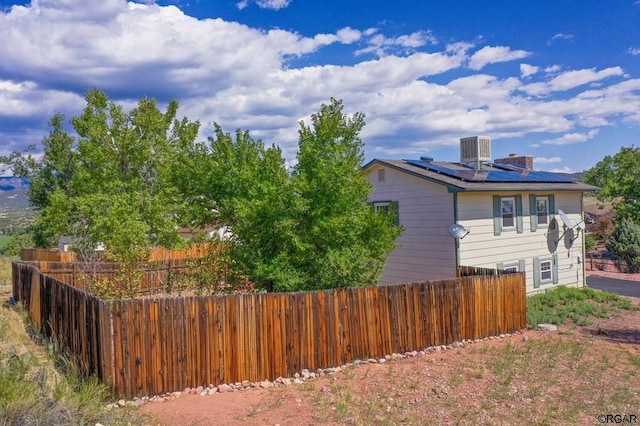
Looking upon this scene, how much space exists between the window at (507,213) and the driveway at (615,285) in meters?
5.53

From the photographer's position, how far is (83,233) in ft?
59.2

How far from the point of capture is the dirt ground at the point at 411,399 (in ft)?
21.1

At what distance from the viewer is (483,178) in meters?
15.4

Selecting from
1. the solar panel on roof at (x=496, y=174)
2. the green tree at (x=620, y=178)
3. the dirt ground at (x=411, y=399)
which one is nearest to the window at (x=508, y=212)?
the solar panel on roof at (x=496, y=174)

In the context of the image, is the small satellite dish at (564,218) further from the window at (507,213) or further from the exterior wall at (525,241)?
the window at (507,213)

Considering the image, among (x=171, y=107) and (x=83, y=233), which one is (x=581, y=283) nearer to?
(x=83, y=233)

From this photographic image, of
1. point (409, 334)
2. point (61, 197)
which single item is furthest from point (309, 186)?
point (61, 197)

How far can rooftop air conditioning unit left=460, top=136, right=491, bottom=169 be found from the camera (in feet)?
58.7

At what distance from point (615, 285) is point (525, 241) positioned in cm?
643

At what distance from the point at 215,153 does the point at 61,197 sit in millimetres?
12128

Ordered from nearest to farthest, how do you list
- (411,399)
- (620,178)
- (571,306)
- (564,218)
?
(411,399), (571,306), (564,218), (620,178)

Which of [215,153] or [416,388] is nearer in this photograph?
[416,388]

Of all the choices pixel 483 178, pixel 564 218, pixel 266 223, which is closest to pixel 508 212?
pixel 483 178

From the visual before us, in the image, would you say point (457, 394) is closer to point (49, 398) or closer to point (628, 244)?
point (49, 398)
